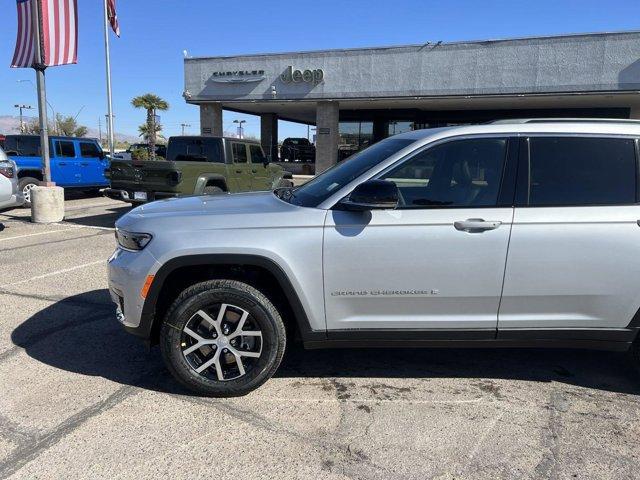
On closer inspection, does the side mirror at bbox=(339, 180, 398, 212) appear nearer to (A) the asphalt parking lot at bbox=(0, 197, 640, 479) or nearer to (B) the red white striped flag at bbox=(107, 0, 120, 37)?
(A) the asphalt parking lot at bbox=(0, 197, 640, 479)

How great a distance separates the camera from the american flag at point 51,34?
10.8m

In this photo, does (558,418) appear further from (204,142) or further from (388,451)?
(204,142)

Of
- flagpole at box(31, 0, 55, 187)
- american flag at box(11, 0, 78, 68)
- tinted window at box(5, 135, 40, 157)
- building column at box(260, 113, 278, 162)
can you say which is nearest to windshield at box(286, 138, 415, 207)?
flagpole at box(31, 0, 55, 187)

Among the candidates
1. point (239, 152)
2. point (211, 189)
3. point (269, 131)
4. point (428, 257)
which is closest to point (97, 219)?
point (211, 189)

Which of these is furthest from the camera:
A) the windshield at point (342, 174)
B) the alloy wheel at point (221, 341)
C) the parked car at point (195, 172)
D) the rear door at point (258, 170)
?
the rear door at point (258, 170)

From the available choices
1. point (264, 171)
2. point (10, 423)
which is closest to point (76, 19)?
point (264, 171)

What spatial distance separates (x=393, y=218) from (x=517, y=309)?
103 cm

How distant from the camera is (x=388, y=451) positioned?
9.43 ft

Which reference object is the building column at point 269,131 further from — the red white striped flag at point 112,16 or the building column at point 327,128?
the red white striped flag at point 112,16

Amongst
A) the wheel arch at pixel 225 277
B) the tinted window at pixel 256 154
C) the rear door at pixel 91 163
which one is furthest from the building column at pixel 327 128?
the wheel arch at pixel 225 277

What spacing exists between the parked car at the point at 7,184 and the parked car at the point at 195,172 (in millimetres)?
1594

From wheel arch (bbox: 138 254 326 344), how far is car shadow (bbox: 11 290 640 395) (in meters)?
0.46

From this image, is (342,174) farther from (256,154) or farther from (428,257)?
(256,154)

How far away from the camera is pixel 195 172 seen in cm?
962
